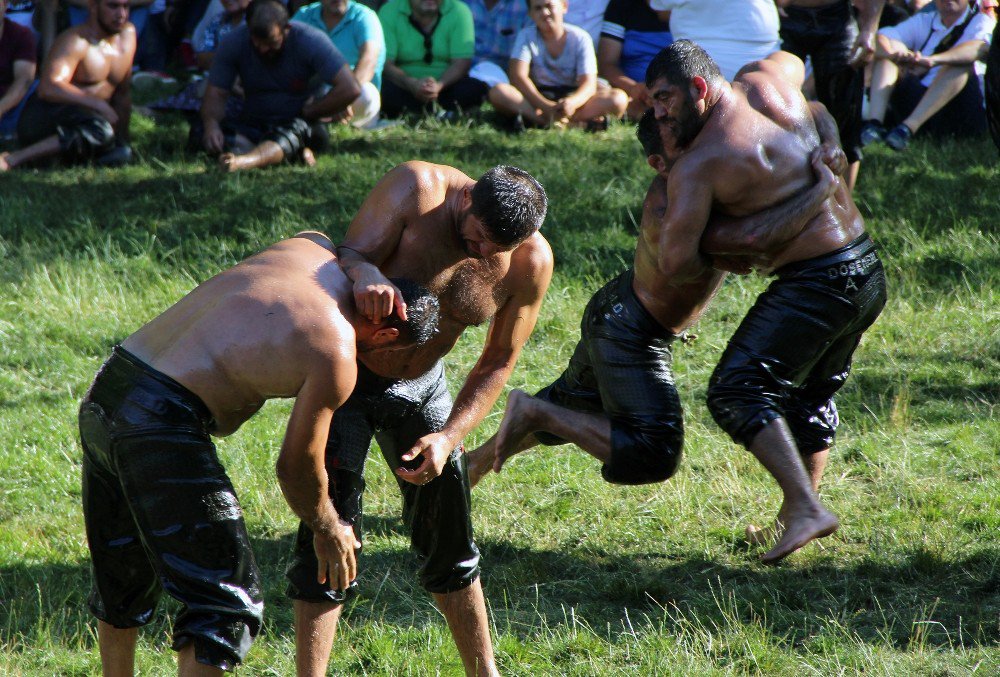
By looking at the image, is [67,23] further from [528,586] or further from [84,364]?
[528,586]

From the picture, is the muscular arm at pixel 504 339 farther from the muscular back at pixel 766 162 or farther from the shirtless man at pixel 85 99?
the shirtless man at pixel 85 99

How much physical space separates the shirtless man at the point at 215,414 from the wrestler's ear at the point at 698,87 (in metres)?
1.46

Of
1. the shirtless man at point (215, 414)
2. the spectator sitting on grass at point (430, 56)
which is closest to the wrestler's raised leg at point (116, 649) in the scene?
the shirtless man at point (215, 414)

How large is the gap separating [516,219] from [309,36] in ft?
19.7

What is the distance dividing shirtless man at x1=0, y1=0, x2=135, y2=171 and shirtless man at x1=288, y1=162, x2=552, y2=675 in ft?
19.8

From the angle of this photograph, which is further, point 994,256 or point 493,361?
point 994,256

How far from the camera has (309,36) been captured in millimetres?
8844

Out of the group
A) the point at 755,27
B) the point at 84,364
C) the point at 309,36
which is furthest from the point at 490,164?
the point at 84,364

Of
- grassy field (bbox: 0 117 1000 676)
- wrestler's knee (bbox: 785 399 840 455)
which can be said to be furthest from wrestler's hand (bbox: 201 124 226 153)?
wrestler's knee (bbox: 785 399 840 455)

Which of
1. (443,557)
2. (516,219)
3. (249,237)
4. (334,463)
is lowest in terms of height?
(249,237)

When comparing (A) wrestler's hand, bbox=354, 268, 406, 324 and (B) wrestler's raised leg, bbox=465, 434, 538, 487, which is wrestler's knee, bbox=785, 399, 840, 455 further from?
(A) wrestler's hand, bbox=354, 268, 406, 324

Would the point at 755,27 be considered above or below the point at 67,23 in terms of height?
above

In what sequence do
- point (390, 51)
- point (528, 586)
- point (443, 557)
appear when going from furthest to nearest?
point (390, 51) → point (528, 586) → point (443, 557)

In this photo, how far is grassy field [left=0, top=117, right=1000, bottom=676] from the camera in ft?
13.1
